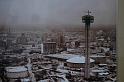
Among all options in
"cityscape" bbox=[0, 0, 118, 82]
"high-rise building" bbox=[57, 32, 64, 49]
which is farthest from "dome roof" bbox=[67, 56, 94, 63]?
"high-rise building" bbox=[57, 32, 64, 49]

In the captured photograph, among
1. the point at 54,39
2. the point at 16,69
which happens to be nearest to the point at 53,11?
the point at 54,39

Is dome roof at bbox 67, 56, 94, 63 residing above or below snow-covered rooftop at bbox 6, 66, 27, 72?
above

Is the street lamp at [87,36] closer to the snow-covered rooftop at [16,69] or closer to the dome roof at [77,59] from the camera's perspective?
the dome roof at [77,59]

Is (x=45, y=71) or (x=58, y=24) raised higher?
(x=58, y=24)

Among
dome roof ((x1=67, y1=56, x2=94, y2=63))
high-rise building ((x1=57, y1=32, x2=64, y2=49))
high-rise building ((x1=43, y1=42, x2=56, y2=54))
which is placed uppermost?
high-rise building ((x1=57, y1=32, x2=64, y2=49))

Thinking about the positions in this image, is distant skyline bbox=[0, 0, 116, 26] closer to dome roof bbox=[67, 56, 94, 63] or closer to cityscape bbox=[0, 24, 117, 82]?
cityscape bbox=[0, 24, 117, 82]

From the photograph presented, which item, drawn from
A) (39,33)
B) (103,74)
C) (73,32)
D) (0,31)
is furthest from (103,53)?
(0,31)

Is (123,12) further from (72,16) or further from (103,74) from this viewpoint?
(103,74)

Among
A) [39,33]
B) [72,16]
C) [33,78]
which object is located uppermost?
[72,16]
